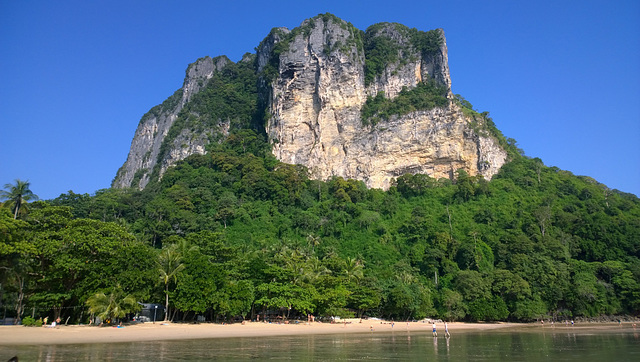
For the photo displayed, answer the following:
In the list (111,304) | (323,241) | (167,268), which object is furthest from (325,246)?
(111,304)

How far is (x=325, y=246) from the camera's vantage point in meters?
59.1

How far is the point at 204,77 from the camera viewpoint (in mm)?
105188

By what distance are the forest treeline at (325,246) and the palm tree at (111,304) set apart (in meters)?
0.56

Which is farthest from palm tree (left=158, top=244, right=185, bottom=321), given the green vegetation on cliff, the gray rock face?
the green vegetation on cliff

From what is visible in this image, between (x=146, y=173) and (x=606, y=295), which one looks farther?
(x=146, y=173)

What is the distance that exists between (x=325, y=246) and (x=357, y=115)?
3399 cm

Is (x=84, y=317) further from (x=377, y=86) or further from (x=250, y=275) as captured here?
(x=377, y=86)

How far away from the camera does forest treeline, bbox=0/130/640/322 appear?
27758 mm

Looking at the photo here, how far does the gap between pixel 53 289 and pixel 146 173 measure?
78217 millimetres

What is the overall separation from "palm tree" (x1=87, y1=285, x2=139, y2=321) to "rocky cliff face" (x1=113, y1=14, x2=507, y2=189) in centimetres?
5472

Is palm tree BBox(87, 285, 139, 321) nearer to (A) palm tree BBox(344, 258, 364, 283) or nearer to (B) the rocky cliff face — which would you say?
(A) palm tree BBox(344, 258, 364, 283)

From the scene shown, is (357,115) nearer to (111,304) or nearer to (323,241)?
(323,241)

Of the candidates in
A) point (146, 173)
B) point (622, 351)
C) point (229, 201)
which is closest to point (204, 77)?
point (146, 173)

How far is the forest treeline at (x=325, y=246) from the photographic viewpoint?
27758mm
